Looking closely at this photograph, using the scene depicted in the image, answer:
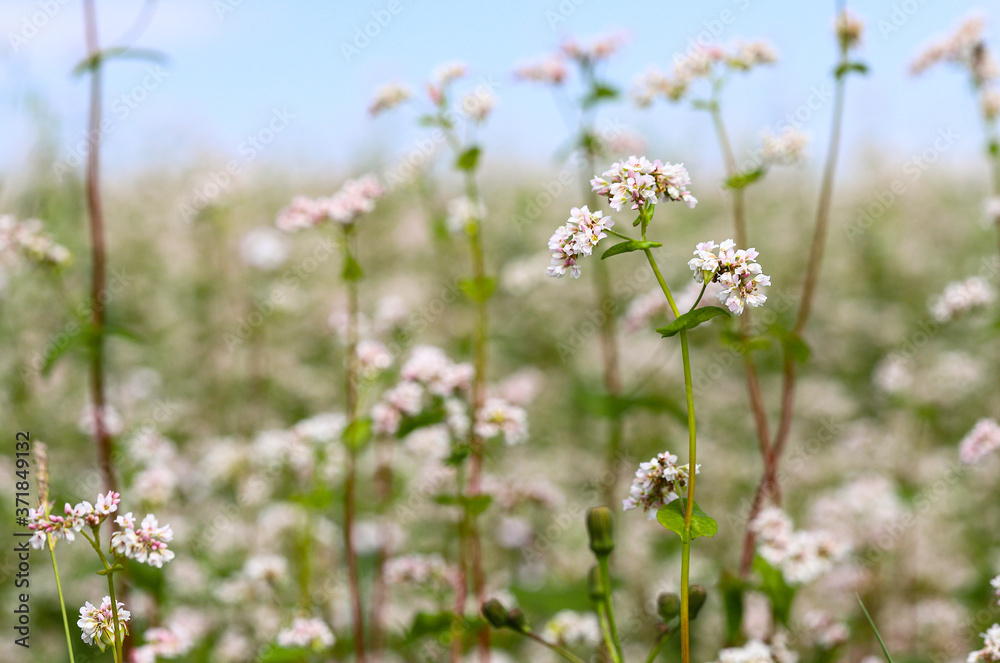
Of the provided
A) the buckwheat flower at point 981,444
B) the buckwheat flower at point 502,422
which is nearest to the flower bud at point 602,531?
the buckwheat flower at point 502,422

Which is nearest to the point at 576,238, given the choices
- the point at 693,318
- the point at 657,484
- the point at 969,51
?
the point at 693,318

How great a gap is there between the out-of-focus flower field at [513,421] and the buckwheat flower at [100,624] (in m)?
0.02

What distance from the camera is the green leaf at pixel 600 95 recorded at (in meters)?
2.69

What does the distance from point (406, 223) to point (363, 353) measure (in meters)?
5.32

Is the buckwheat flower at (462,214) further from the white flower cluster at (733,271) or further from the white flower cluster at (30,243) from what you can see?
the white flower cluster at (733,271)

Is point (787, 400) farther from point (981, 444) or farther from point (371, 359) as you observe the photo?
point (371, 359)

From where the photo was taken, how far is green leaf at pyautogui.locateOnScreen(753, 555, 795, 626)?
192 cm

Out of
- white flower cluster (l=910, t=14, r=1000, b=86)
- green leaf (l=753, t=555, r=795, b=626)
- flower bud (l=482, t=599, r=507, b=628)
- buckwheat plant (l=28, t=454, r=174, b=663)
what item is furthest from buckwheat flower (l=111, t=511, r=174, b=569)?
white flower cluster (l=910, t=14, r=1000, b=86)

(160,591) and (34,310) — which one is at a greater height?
(34,310)

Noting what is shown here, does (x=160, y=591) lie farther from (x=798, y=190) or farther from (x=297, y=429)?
(x=798, y=190)

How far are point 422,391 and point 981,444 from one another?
5.00ft

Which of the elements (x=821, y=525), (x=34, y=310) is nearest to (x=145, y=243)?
(x=34, y=310)

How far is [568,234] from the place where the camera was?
1.30 m

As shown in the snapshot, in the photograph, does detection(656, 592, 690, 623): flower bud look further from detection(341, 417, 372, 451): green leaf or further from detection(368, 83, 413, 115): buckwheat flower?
detection(368, 83, 413, 115): buckwheat flower
